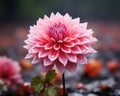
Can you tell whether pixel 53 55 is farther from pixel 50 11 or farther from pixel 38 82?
pixel 50 11

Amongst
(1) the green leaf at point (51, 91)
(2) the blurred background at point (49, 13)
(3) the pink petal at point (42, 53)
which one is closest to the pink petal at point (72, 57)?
(3) the pink petal at point (42, 53)

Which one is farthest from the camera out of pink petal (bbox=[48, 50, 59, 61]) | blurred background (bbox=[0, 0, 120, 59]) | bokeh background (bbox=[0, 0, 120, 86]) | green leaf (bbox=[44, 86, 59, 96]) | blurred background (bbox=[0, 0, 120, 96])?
blurred background (bbox=[0, 0, 120, 59])

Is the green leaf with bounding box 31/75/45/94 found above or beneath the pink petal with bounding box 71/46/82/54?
beneath

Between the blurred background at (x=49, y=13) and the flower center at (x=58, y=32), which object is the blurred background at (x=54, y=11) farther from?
the flower center at (x=58, y=32)

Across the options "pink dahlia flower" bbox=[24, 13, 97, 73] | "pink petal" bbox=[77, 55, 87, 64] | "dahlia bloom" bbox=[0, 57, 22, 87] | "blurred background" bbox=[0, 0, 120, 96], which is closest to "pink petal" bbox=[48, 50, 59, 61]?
"pink dahlia flower" bbox=[24, 13, 97, 73]

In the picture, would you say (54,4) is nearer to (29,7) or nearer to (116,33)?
(29,7)

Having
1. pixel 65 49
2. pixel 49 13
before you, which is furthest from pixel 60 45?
pixel 49 13

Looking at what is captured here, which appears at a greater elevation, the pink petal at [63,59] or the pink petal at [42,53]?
the pink petal at [42,53]

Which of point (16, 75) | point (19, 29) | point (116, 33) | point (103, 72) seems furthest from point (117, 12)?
point (16, 75)

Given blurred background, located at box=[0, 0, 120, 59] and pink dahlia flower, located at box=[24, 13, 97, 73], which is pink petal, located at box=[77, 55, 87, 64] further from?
blurred background, located at box=[0, 0, 120, 59]
